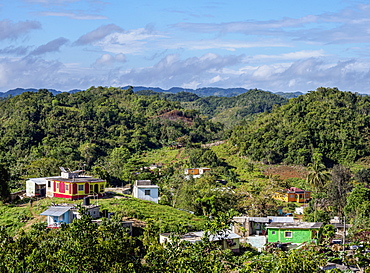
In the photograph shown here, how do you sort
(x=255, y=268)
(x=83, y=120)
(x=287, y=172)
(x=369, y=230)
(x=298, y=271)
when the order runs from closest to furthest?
(x=298, y=271), (x=255, y=268), (x=369, y=230), (x=287, y=172), (x=83, y=120)

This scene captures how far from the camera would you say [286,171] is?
60.6 meters

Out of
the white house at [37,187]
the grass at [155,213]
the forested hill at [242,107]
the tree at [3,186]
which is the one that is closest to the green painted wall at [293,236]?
the grass at [155,213]

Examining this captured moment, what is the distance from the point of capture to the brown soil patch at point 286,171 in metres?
58.8

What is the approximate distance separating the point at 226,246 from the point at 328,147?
4161 cm

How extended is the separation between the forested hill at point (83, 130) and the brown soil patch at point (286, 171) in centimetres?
1930

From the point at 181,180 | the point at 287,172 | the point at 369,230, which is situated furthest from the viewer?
the point at 287,172

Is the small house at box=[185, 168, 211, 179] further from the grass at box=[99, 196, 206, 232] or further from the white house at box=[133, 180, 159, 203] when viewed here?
the grass at box=[99, 196, 206, 232]

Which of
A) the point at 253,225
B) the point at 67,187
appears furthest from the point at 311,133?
the point at 67,187

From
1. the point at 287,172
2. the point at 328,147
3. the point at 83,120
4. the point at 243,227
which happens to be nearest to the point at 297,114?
the point at 328,147

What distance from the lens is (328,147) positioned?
64750 mm

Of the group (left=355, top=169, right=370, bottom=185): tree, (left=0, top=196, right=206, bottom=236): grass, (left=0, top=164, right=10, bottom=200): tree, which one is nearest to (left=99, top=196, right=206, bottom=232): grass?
(left=0, top=196, right=206, bottom=236): grass

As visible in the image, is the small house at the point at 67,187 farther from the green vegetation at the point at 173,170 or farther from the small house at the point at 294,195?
the small house at the point at 294,195

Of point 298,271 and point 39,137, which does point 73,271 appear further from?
point 39,137

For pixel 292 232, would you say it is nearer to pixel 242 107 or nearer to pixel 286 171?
pixel 286 171
